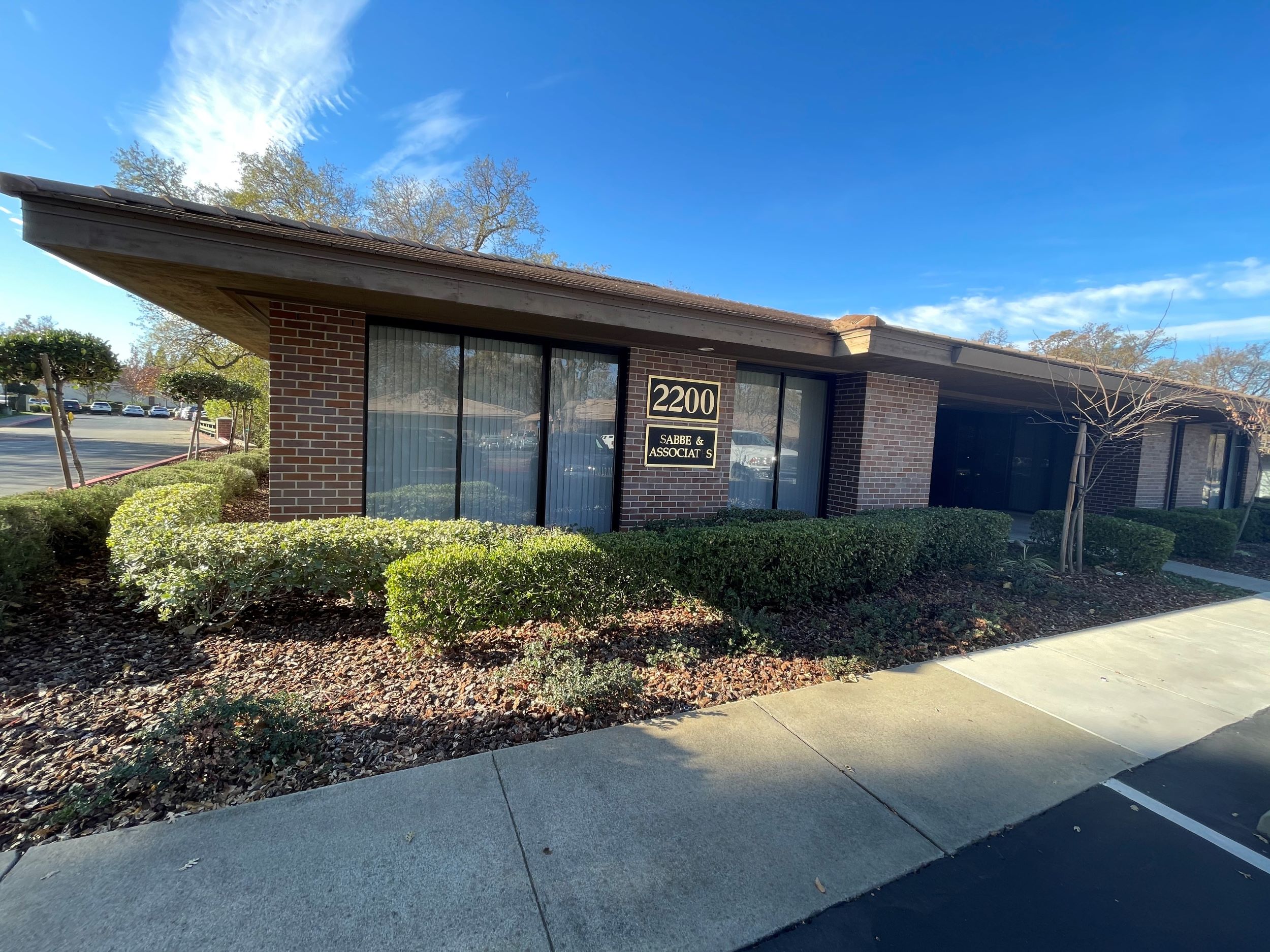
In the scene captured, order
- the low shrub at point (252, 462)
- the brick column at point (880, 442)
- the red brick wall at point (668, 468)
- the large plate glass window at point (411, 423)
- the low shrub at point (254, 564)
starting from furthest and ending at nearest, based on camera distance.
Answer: the low shrub at point (252, 462), the brick column at point (880, 442), the red brick wall at point (668, 468), the large plate glass window at point (411, 423), the low shrub at point (254, 564)

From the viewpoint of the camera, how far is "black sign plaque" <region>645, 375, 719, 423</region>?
6301 millimetres

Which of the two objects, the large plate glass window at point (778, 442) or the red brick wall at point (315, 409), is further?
the large plate glass window at point (778, 442)

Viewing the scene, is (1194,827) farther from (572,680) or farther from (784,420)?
(784,420)

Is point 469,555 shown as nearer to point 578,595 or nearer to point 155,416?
point 578,595

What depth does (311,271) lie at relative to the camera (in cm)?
390

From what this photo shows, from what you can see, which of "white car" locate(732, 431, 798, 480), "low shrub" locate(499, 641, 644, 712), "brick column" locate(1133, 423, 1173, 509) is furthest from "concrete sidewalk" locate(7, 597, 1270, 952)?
"brick column" locate(1133, 423, 1173, 509)

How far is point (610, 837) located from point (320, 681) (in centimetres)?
209

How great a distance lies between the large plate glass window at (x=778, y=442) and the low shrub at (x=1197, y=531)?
5.53 meters

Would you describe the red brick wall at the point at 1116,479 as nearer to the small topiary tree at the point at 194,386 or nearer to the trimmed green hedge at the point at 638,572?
the trimmed green hedge at the point at 638,572

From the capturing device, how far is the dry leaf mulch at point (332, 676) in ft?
8.46

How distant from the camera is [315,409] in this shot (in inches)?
188

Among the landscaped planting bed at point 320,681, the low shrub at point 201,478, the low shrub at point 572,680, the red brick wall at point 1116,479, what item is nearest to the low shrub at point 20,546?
the landscaped planting bed at point 320,681

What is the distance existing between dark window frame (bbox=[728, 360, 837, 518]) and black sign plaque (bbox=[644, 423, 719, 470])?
1.02ft

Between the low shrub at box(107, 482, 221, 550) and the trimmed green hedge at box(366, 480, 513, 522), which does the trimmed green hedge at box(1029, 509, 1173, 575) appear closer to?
the trimmed green hedge at box(366, 480, 513, 522)
